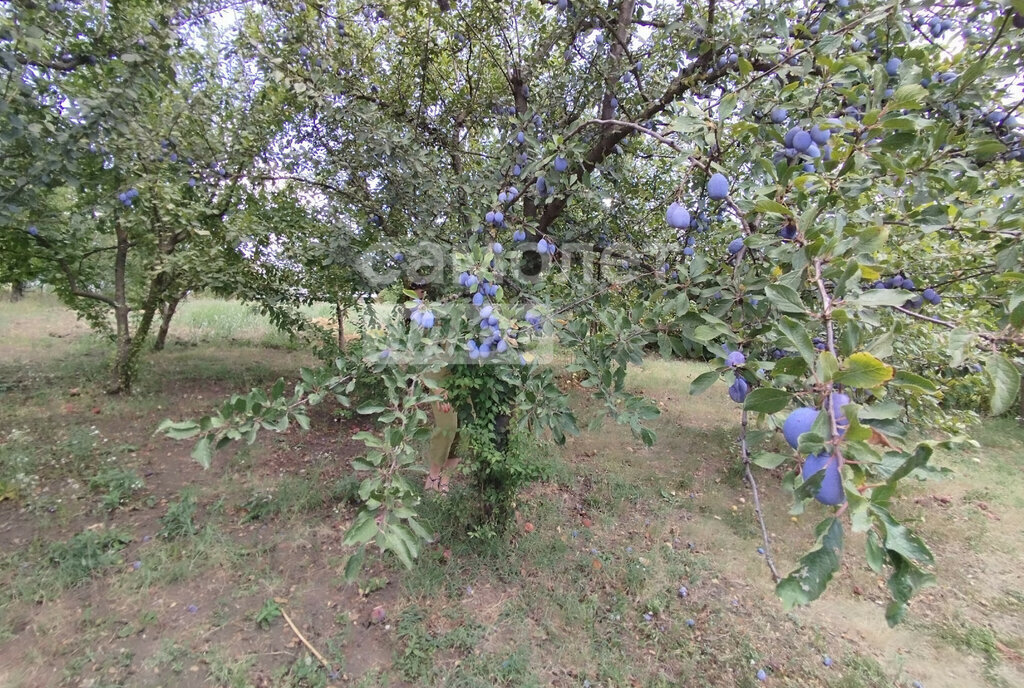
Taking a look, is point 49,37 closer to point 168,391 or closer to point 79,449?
point 79,449

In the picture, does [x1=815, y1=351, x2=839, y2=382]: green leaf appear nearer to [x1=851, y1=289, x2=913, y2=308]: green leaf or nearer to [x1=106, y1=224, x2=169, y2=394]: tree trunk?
[x1=851, y1=289, x2=913, y2=308]: green leaf

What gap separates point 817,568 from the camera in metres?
0.64

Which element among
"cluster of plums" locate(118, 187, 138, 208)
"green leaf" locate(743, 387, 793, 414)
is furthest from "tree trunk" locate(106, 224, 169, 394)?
"green leaf" locate(743, 387, 793, 414)

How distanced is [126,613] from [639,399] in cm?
267

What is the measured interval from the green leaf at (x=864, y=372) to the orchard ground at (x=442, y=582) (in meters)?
2.07

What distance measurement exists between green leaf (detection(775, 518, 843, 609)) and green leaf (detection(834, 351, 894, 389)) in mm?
200

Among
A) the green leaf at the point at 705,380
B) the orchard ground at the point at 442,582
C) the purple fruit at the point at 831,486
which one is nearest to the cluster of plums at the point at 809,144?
the green leaf at the point at 705,380

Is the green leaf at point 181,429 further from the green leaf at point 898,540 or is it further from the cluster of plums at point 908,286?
the cluster of plums at point 908,286

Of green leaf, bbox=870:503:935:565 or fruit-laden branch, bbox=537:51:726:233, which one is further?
fruit-laden branch, bbox=537:51:726:233

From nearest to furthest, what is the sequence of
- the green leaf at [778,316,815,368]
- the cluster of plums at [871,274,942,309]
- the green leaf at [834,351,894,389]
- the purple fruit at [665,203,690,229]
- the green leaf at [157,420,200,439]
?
the green leaf at [834,351,894,389] < the green leaf at [778,316,815,368] < the green leaf at [157,420,200,439] < the purple fruit at [665,203,690,229] < the cluster of plums at [871,274,942,309]

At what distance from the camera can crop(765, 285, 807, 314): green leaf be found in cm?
90

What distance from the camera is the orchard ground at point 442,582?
7.41ft

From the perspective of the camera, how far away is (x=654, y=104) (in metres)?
2.44

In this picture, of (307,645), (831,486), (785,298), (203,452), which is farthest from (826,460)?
(307,645)
